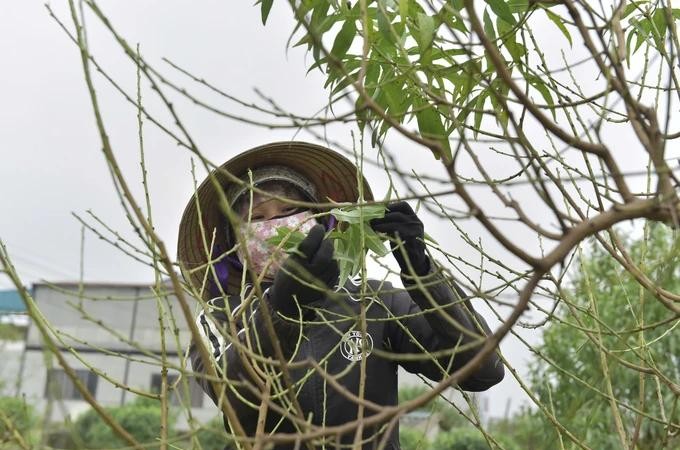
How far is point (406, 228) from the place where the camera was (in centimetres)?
152

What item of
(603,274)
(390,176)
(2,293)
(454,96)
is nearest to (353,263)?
(390,176)

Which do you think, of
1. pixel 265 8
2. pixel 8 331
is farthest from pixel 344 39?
pixel 8 331

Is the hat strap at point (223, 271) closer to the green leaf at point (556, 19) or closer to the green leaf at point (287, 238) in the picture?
the green leaf at point (287, 238)

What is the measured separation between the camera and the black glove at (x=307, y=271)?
1432mm

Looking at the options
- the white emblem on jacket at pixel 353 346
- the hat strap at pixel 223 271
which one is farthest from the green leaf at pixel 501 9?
the hat strap at pixel 223 271

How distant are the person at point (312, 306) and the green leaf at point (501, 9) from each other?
35 cm

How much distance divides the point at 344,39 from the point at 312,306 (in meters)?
0.60

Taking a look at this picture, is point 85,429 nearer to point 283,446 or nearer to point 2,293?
point 2,293

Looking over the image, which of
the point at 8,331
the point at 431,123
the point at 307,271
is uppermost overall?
the point at 8,331

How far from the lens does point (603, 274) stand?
5941 millimetres

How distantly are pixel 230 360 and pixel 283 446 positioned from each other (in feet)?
0.69

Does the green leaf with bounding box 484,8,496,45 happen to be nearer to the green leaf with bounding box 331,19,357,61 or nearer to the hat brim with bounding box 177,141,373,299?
the green leaf with bounding box 331,19,357,61

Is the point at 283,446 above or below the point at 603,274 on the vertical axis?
below

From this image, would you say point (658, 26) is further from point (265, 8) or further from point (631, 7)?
point (265, 8)
